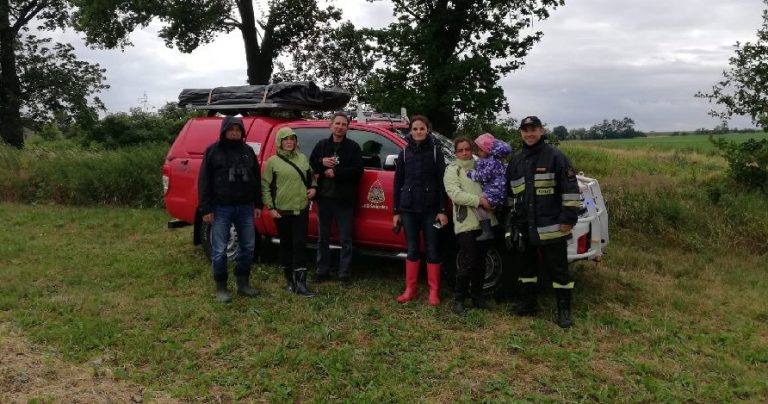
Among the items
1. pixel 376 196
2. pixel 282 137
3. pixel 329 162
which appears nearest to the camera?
pixel 282 137

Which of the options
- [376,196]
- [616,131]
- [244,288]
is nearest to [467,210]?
[376,196]

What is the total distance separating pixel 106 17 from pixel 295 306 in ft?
43.3

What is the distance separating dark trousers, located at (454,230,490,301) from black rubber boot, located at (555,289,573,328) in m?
0.72

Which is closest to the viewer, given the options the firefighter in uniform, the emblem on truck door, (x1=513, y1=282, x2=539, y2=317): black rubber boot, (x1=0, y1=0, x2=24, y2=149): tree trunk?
the firefighter in uniform

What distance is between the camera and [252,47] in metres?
16.1

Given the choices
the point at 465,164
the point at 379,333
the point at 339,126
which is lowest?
the point at 379,333

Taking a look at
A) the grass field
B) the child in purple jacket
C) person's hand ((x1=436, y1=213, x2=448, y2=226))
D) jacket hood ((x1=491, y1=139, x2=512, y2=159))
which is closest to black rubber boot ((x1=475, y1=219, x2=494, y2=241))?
the child in purple jacket

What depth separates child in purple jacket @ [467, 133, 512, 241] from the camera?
4.92 meters

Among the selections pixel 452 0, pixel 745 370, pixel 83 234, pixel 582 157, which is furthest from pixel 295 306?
pixel 582 157

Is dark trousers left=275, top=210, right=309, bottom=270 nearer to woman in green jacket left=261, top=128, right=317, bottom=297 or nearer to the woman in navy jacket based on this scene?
woman in green jacket left=261, top=128, right=317, bottom=297

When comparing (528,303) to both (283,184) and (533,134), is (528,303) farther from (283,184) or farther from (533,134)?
(283,184)

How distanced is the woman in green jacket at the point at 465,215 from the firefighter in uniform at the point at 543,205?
272 mm

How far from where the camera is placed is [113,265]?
6809 mm

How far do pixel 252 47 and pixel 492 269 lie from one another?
1275cm
